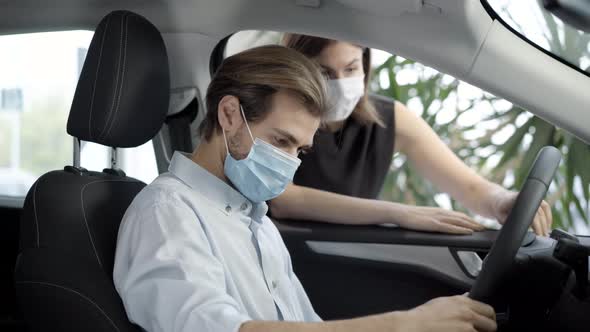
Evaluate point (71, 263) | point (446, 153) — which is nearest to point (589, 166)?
point (446, 153)

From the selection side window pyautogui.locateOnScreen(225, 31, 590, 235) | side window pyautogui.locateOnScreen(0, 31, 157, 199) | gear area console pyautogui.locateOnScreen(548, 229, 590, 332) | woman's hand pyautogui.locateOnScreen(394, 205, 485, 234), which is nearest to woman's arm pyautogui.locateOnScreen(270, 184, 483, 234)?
woman's hand pyautogui.locateOnScreen(394, 205, 485, 234)

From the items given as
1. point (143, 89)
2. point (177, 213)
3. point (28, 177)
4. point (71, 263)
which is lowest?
A: point (28, 177)

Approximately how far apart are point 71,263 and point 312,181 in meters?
0.89

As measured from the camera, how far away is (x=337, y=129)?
224cm

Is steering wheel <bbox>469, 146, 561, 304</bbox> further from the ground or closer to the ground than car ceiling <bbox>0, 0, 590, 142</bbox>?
closer to the ground

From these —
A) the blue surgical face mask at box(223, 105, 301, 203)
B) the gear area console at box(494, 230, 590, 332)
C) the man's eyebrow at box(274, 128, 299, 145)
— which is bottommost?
the gear area console at box(494, 230, 590, 332)

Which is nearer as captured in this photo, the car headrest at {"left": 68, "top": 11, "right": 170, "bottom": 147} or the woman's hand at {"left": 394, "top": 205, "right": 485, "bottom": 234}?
the car headrest at {"left": 68, "top": 11, "right": 170, "bottom": 147}

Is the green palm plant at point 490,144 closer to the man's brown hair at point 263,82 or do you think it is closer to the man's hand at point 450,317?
the man's brown hair at point 263,82

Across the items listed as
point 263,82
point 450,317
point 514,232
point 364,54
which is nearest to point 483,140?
point 364,54

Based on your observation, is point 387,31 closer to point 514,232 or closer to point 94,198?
point 514,232

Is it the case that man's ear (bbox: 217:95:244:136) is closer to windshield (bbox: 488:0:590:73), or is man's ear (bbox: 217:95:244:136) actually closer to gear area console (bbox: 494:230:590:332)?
windshield (bbox: 488:0:590:73)

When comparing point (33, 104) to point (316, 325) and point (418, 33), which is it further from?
point (316, 325)

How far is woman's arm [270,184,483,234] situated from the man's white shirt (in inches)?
11.9

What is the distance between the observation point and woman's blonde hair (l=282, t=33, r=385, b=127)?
203 cm
